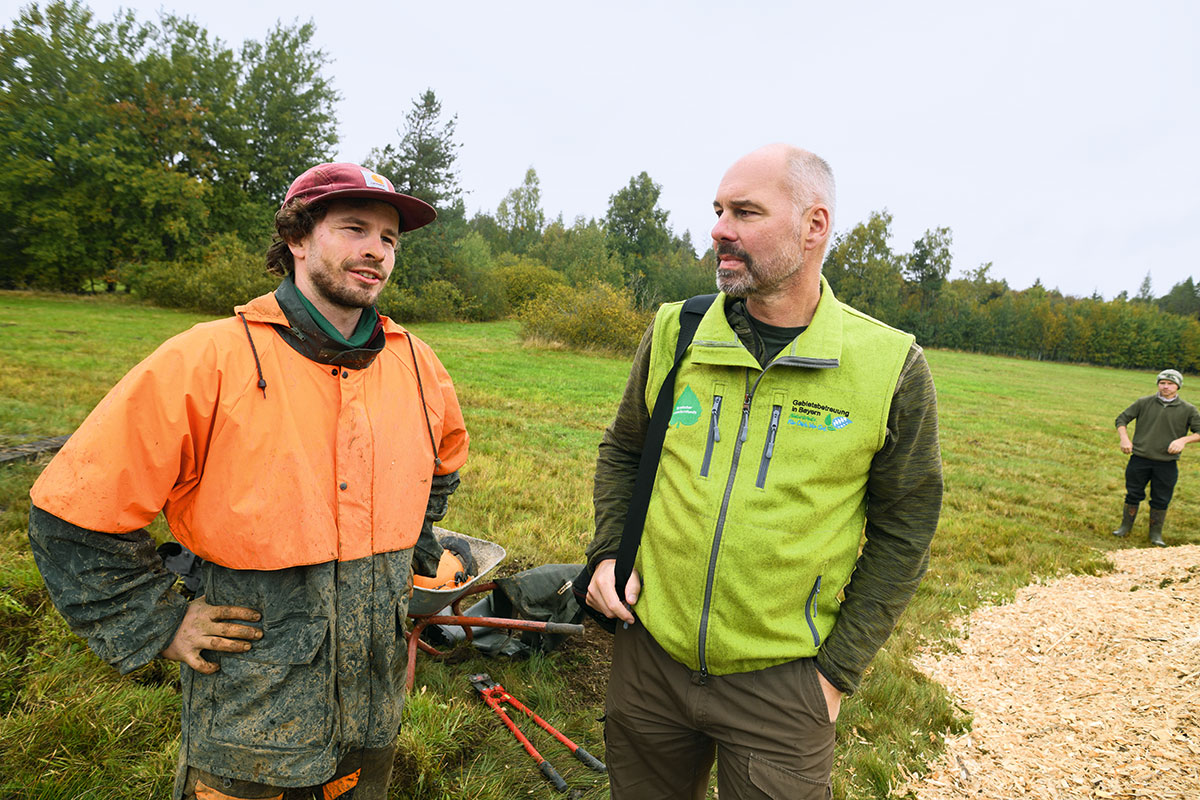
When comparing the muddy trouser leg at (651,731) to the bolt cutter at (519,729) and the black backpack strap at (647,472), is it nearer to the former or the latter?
the black backpack strap at (647,472)

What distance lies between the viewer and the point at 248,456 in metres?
1.67

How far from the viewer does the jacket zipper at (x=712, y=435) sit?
6.16 ft

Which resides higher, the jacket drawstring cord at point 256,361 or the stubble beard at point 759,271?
the stubble beard at point 759,271

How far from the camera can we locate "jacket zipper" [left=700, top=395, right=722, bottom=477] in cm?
188

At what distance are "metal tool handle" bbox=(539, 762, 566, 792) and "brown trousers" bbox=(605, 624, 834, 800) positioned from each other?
44.6 inches

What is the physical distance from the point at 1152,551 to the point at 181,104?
4081 cm

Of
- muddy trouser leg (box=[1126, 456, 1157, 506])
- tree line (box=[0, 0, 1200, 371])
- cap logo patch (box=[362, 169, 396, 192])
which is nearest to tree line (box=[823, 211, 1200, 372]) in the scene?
tree line (box=[0, 0, 1200, 371])

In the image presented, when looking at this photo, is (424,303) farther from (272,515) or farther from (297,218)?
(272,515)

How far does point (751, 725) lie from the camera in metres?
1.81

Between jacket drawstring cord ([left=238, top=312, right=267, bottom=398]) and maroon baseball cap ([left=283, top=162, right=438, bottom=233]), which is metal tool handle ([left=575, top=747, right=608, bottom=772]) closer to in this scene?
jacket drawstring cord ([left=238, top=312, right=267, bottom=398])

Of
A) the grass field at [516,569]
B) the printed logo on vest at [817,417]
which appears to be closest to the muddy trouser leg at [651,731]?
the printed logo on vest at [817,417]

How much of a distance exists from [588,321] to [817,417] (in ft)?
78.8

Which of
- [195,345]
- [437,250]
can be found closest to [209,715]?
[195,345]

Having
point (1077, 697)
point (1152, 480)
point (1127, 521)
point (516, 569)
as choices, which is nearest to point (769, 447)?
point (516, 569)
